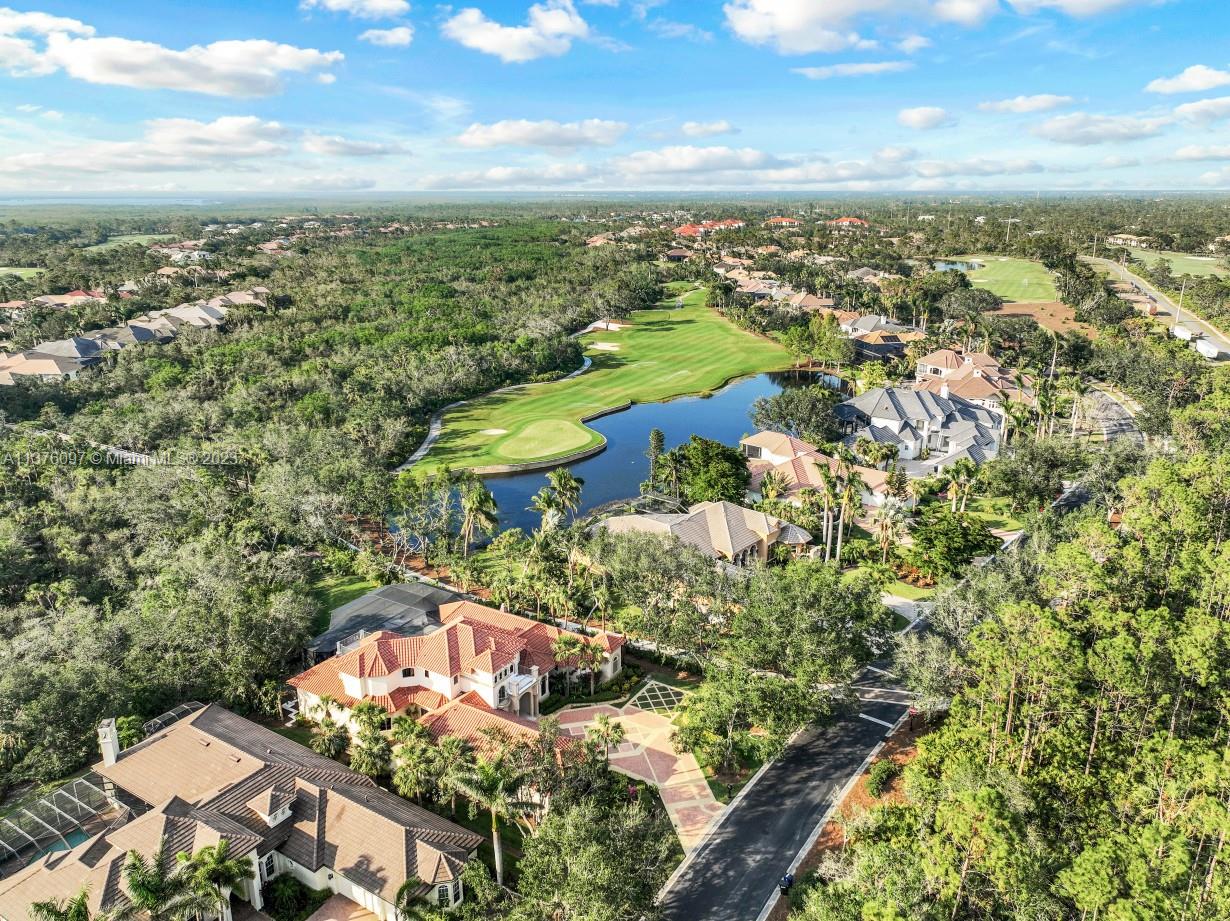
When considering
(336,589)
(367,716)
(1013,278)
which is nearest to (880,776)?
(367,716)

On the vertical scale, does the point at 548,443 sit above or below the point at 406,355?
below

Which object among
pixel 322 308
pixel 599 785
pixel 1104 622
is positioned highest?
pixel 322 308

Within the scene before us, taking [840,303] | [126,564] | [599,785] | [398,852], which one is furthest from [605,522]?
[840,303]

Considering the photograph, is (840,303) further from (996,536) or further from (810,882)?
(810,882)

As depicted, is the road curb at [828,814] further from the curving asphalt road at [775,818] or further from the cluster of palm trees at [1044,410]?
the cluster of palm trees at [1044,410]

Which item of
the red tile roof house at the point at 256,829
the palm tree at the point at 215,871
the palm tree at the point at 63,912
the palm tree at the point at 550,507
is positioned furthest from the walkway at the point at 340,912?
the palm tree at the point at 550,507

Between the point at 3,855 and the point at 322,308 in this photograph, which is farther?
the point at 322,308

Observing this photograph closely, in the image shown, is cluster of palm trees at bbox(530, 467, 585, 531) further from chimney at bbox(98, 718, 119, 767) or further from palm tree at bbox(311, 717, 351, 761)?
chimney at bbox(98, 718, 119, 767)

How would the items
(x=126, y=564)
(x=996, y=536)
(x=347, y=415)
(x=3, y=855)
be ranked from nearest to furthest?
(x=3, y=855) → (x=126, y=564) → (x=996, y=536) → (x=347, y=415)
